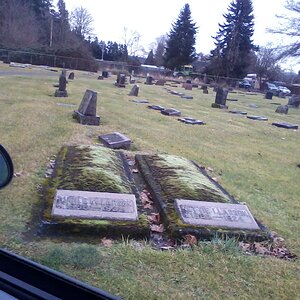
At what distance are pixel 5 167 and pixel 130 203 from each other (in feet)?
7.44

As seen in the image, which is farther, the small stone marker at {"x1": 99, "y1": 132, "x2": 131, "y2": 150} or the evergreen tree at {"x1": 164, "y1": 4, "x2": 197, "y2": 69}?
the evergreen tree at {"x1": 164, "y1": 4, "x2": 197, "y2": 69}

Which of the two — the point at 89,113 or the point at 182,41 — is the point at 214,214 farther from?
the point at 182,41

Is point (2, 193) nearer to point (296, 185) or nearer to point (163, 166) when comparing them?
point (163, 166)

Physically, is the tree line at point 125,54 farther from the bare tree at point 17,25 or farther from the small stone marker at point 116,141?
the small stone marker at point 116,141

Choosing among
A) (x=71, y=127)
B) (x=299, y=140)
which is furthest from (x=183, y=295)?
(x=299, y=140)

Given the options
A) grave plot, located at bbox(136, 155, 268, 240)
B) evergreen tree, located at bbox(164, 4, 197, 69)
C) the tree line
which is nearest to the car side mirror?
grave plot, located at bbox(136, 155, 268, 240)

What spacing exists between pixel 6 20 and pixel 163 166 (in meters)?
57.9

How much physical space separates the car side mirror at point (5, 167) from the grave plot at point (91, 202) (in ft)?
5.21

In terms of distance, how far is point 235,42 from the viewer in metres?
58.9

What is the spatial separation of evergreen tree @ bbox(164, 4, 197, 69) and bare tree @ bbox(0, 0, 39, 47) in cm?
2294

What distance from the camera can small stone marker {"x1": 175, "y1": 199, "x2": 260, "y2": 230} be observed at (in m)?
4.10

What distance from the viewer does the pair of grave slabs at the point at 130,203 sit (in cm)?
386

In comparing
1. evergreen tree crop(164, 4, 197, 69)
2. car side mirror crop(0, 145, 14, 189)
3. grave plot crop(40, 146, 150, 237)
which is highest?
evergreen tree crop(164, 4, 197, 69)

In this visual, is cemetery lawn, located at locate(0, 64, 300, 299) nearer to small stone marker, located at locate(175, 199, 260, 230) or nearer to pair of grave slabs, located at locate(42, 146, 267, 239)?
pair of grave slabs, located at locate(42, 146, 267, 239)
